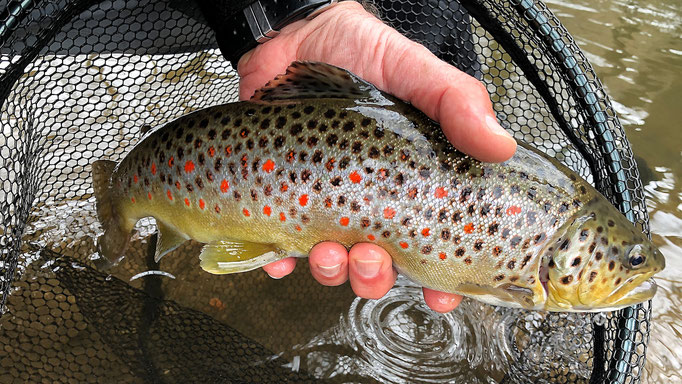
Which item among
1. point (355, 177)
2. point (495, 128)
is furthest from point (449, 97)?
point (355, 177)

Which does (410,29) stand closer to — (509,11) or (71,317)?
(509,11)

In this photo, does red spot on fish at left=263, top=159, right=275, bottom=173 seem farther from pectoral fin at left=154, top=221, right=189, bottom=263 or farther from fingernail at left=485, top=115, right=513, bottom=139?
fingernail at left=485, top=115, right=513, bottom=139

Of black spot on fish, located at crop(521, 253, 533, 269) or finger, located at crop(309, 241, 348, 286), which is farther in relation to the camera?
finger, located at crop(309, 241, 348, 286)

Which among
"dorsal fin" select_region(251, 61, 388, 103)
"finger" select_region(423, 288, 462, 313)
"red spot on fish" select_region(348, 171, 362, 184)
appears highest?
"dorsal fin" select_region(251, 61, 388, 103)

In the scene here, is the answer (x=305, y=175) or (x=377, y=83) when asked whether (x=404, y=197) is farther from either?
(x=377, y=83)

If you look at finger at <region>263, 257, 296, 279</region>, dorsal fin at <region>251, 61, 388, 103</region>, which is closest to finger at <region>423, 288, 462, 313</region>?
finger at <region>263, 257, 296, 279</region>

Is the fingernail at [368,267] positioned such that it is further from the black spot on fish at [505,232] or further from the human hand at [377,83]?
the black spot on fish at [505,232]
